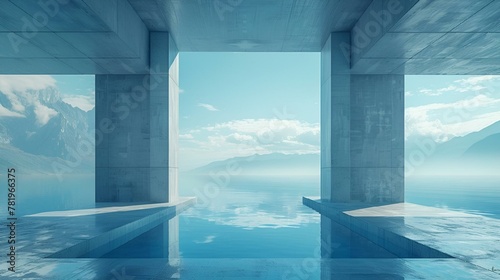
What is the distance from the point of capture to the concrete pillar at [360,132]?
15.8 metres

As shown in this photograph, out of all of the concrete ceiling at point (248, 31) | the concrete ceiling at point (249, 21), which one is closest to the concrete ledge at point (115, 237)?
the concrete ceiling at point (248, 31)

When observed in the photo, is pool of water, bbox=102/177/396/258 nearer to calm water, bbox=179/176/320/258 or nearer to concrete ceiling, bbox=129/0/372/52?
calm water, bbox=179/176/320/258

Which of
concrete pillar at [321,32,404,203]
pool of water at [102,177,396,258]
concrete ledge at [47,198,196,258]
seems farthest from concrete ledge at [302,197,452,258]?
concrete ledge at [47,198,196,258]

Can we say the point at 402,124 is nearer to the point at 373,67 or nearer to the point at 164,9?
the point at 373,67

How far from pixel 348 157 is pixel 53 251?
1199 centimetres

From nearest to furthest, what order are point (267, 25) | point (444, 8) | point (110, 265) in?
point (110, 265) → point (444, 8) → point (267, 25)

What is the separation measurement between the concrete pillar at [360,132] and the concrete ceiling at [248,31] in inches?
27.6

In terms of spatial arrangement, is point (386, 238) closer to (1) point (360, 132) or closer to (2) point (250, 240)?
(2) point (250, 240)

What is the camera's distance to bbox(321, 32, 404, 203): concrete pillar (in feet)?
51.9

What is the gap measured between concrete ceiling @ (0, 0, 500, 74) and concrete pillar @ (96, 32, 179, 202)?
66 centimetres

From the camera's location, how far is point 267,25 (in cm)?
1446

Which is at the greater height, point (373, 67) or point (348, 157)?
point (373, 67)

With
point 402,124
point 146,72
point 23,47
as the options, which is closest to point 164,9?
point 146,72

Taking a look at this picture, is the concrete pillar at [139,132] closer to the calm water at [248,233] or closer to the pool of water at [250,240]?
the calm water at [248,233]
